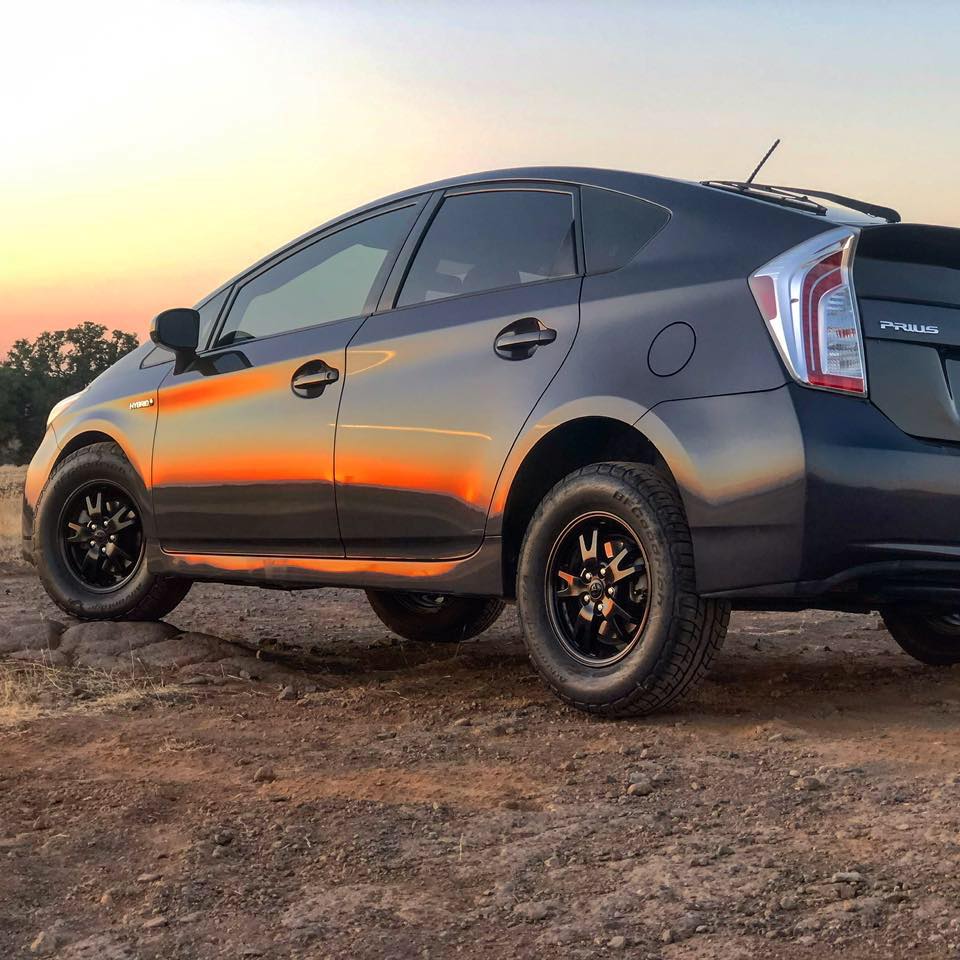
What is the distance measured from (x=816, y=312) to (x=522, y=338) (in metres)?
1.02

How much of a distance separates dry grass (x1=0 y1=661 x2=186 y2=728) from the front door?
682mm

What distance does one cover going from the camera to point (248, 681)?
526 centimetres

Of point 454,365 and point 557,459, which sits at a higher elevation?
point 454,365

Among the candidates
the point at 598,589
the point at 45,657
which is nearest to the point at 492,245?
the point at 598,589

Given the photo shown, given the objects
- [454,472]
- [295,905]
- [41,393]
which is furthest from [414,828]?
[41,393]

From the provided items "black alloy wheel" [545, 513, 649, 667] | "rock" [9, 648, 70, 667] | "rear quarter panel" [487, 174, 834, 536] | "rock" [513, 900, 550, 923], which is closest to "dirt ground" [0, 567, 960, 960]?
"rock" [513, 900, 550, 923]

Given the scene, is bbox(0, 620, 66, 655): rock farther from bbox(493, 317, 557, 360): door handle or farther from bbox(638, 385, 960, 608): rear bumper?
bbox(638, 385, 960, 608): rear bumper

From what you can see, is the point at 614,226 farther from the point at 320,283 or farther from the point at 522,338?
the point at 320,283

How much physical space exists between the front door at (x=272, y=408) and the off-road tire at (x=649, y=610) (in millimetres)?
1148

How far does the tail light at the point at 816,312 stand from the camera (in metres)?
3.72

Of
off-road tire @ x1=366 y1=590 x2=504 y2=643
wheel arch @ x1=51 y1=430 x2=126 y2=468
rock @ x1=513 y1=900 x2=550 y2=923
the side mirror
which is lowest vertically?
off-road tire @ x1=366 y1=590 x2=504 y2=643

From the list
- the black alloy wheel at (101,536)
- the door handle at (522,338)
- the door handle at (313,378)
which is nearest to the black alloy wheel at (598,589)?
the door handle at (522,338)

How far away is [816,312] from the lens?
3754 millimetres

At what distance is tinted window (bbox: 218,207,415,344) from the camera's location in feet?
17.1
